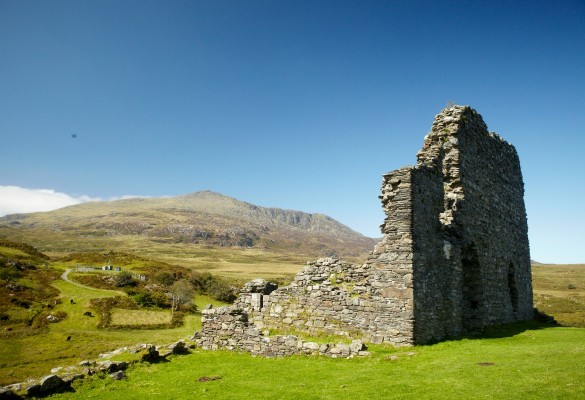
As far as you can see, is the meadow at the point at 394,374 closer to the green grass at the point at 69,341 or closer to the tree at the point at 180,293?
the green grass at the point at 69,341

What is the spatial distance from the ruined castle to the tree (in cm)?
3436

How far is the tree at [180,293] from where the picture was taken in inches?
2052

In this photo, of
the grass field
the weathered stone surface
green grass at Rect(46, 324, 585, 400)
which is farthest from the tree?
green grass at Rect(46, 324, 585, 400)

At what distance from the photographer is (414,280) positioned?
49.8 ft

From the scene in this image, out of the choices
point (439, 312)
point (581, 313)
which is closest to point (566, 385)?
point (439, 312)

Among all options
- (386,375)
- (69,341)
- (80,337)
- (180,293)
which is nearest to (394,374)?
(386,375)

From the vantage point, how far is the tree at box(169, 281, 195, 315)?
5211 cm

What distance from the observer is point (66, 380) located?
13.1 meters

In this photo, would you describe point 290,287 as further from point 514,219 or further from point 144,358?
point 514,219

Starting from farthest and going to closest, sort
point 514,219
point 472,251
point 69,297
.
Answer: point 69,297, point 514,219, point 472,251

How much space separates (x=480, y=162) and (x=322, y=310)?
43.4 ft

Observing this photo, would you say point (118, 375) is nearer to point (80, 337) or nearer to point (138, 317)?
point (80, 337)

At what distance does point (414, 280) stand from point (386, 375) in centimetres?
476

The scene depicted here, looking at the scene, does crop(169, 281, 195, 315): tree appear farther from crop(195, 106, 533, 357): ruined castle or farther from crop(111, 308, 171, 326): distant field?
Answer: crop(195, 106, 533, 357): ruined castle
